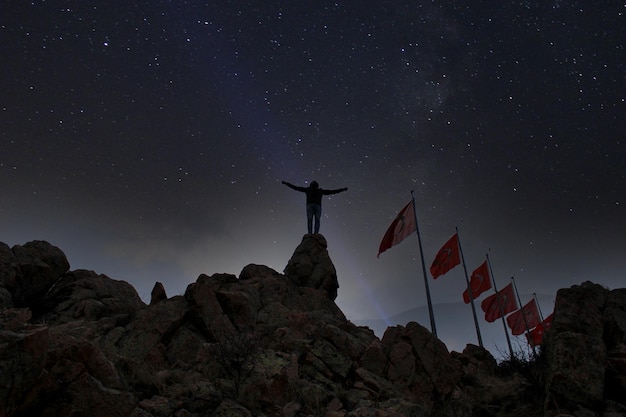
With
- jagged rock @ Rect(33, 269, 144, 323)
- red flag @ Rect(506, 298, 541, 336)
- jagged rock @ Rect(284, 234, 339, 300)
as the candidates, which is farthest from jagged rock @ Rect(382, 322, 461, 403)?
red flag @ Rect(506, 298, 541, 336)

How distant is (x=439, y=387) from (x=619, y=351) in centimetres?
505

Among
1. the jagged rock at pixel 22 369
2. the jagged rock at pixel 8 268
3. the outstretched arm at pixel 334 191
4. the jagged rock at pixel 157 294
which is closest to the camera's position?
the jagged rock at pixel 22 369

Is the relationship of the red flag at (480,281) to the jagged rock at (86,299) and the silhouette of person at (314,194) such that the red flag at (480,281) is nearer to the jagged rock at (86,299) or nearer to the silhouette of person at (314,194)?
the silhouette of person at (314,194)

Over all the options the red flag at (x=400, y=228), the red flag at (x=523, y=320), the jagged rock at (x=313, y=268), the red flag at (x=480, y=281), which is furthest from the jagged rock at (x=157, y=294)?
the red flag at (x=523, y=320)

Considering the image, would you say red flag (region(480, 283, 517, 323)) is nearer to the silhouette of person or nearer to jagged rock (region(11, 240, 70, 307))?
the silhouette of person

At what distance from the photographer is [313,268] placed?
20406 millimetres

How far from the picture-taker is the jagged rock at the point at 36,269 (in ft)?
48.1

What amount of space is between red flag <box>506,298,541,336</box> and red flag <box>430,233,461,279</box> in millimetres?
15738

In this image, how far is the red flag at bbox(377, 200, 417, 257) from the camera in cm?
2071

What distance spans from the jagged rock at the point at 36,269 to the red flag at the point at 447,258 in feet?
74.5

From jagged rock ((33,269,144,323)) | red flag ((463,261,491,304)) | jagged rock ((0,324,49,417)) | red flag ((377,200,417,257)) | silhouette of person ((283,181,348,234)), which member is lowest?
jagged rock ((0,324,49,417))

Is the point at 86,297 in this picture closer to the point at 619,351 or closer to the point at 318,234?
the point at 318,234

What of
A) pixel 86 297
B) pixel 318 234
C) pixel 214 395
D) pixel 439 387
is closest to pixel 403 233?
pixel 318 234

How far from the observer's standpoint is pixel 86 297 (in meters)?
15.7
